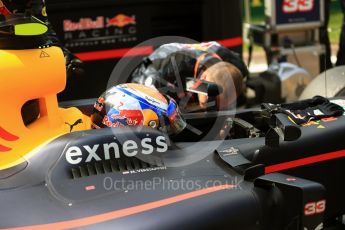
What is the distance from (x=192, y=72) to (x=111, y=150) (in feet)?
3.71

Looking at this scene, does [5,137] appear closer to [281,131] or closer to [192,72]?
[281,131]

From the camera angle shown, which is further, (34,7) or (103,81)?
(103,81)

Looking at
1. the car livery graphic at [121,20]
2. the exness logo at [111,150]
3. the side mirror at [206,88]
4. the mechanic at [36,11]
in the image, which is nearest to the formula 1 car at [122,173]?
the exness logo at [111,150]

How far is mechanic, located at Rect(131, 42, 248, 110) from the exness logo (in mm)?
688

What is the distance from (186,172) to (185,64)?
1.10m

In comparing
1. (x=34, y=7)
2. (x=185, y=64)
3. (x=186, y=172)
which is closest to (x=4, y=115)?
(x=186, y=172)

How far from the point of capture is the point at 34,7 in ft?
8.28

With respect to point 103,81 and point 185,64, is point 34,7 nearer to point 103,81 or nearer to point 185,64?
point 185,64

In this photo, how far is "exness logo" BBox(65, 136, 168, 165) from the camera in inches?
69.9

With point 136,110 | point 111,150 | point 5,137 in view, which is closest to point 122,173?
point 111,150

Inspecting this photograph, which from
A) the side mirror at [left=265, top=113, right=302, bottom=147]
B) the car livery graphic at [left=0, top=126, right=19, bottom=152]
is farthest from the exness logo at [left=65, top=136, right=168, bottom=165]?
the side mirror at [left=265, top=113, right=302, bottom=147]

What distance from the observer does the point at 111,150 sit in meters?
1.81

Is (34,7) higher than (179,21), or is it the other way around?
(34,7)

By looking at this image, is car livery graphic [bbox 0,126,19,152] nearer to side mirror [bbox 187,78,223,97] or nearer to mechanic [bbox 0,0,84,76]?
mechanic [bbox 0,0,84,76]
